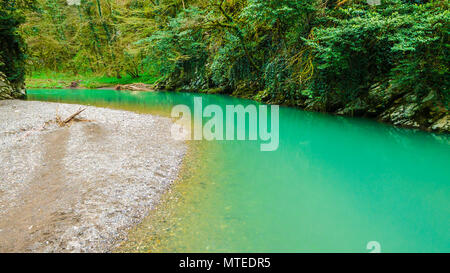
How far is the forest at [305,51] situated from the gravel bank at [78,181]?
6.87 meters

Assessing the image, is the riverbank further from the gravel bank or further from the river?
the gravel bank

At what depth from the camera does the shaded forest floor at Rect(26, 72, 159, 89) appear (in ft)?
84.6

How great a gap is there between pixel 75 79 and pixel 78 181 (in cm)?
2941

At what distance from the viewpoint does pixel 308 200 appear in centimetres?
404

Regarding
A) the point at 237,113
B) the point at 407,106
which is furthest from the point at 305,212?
the point at 237,113

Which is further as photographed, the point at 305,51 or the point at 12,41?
the point at 12,41

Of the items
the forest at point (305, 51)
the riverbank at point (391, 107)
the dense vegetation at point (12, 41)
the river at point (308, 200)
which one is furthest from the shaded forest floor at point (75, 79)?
the river at point (308, 200)

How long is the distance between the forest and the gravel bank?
22.5 feet

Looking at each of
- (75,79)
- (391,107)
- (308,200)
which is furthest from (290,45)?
(75,79)

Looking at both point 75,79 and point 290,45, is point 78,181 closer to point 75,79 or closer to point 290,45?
point 290,45

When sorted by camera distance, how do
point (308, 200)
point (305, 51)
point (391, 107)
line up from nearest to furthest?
1. point (308, 200)
2. point (391, 107)
3. point (305, 51)

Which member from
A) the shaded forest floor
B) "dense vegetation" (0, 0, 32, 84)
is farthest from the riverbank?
the shaded forest floor

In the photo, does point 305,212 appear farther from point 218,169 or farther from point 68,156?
point 68,156
